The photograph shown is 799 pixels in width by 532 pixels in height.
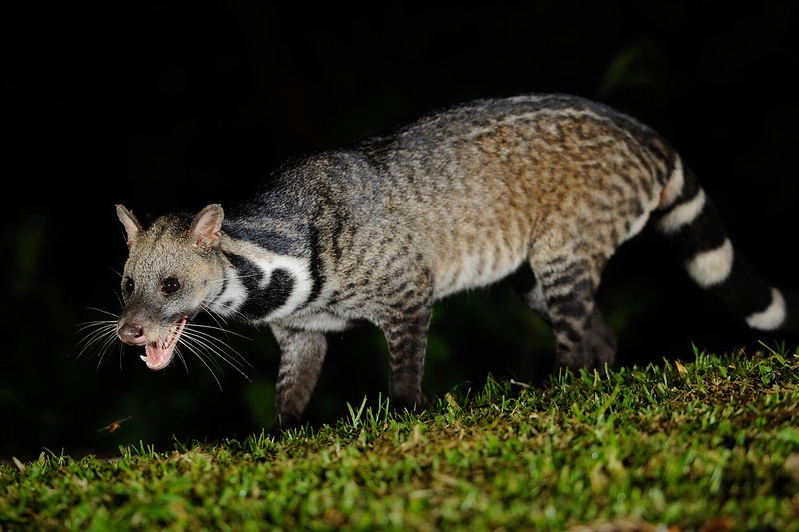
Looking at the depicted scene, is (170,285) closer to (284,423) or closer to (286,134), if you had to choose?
(284,423)

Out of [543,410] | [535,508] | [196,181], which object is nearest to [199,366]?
[196,181]

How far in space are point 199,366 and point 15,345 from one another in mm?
1970

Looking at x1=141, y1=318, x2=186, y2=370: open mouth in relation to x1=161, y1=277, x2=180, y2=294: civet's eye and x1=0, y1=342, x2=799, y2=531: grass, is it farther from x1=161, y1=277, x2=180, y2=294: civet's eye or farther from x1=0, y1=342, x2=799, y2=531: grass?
x1=0, y1=342, x2=799, y2=531: grass

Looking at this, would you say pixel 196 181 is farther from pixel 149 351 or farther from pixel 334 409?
pixel 149 351

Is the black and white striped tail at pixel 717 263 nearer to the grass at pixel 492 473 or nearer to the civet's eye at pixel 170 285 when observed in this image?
the grass at pixel 492 473

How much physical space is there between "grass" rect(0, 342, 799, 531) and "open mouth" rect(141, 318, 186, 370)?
25.0 inches

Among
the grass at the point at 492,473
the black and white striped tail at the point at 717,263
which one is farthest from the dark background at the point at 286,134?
Result: the grass at the point at 492,473

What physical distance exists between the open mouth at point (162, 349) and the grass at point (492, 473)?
635 mm

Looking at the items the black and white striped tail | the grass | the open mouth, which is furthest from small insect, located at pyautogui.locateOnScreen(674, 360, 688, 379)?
the open mouth

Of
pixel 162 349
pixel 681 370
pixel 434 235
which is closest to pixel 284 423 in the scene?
pixel 162 349

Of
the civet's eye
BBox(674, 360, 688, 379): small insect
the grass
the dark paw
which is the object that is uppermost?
the civet's eye

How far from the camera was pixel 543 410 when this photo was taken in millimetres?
3955

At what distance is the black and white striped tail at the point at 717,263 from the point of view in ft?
19.4

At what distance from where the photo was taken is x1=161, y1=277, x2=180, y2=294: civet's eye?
4609 millimetres
